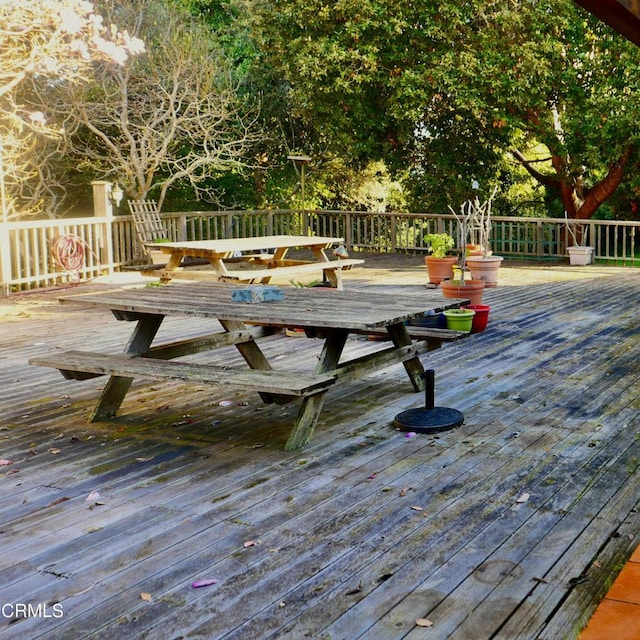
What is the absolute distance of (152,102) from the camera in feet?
46.1

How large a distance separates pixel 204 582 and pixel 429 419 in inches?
78.6

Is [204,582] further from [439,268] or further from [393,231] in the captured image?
[393,231]

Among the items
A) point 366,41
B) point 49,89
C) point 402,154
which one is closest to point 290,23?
point 366,41

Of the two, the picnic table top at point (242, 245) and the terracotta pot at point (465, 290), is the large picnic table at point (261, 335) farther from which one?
the picnic table top at point (242, 245)

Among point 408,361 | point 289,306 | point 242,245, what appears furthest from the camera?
point 242,245

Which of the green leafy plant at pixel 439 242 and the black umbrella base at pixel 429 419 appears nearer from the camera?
the black umbrella base at pixel 429 419

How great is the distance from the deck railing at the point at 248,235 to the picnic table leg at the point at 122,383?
6302 mm

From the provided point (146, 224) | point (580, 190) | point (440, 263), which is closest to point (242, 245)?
point (440, 263)

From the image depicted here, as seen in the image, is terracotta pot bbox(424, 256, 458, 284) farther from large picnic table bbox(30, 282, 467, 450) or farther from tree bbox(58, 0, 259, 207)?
large picnic table bbox(30, 282, 467, 450)

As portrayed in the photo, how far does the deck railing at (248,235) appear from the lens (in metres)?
11.2

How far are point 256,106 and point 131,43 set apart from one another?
6.18m

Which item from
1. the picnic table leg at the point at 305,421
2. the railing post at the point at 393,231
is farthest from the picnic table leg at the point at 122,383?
the railing post at the point at 393,231

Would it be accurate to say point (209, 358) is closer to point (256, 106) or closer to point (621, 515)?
point (621, 515)

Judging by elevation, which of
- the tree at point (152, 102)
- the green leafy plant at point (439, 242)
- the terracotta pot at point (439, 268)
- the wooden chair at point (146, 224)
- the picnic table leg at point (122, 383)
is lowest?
the picnic table leg at point (122, 383)
